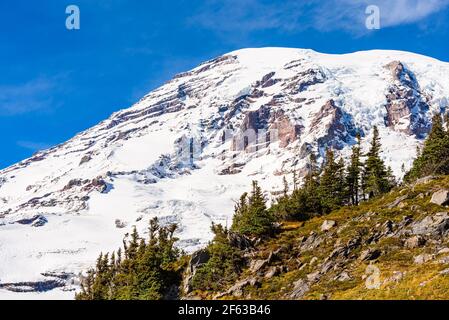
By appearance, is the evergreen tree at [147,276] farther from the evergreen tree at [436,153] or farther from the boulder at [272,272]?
the evergreen tree at [436,153]

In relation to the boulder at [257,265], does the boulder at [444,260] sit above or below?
below

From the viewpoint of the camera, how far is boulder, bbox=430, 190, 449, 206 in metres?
64.9

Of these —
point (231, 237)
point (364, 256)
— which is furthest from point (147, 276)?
point (364, 256)

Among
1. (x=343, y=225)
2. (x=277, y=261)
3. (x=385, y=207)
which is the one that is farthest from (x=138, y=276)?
(x=385, y=207)

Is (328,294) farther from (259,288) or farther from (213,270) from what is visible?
(213,270)

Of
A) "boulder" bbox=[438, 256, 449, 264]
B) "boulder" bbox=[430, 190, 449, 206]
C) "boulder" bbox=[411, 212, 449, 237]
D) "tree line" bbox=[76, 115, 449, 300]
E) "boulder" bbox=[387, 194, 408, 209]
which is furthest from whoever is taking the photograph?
"tree line" bbox=[76, 115, 449, 300]

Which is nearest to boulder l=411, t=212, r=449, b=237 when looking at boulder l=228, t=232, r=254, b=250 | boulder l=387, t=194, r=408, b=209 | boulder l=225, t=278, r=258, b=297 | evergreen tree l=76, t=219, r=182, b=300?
boulder l=387, t=194, r=408, b=209

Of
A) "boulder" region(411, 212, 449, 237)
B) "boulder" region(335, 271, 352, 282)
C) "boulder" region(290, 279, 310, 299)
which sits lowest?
"boulder" region(290, 279, 310, 299)

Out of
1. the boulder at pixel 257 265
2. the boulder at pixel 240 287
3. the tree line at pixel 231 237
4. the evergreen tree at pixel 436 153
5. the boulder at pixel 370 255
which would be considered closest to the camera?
the boulder at pixel 370 255

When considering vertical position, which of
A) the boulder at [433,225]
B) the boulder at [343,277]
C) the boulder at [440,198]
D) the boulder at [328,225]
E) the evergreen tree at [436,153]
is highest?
the evergreen tree at [436,153]

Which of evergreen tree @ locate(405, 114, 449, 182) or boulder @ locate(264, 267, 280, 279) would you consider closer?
boulder @ locate(264, 267, 280, 279)

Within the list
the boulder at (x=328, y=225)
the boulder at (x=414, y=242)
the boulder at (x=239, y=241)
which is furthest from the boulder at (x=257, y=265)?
the boulder at (x=414, y=242)

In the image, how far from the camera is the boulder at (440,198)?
64.9 metres

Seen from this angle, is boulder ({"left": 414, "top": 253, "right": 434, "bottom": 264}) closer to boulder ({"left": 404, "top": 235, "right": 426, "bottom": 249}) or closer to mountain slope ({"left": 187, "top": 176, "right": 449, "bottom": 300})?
mountain slope ({"left": 187, "top": 176, "right": 449, "bottom": 300})
